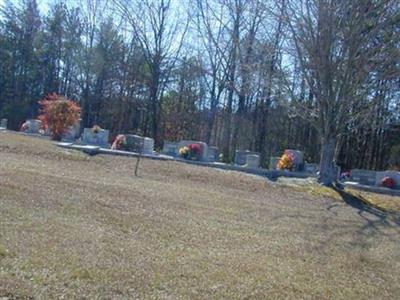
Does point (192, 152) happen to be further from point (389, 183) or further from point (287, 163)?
point (389, 183)

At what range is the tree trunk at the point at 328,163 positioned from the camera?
17.7 metres

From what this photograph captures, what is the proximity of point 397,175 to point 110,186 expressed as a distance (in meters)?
14.1

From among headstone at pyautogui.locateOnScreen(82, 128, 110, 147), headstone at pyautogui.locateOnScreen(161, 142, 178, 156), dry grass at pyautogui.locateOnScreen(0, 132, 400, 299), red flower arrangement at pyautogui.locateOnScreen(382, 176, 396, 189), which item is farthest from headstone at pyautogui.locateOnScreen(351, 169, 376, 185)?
headstone at pyautogui.locateOnScreen(82, 128, 110, 147)

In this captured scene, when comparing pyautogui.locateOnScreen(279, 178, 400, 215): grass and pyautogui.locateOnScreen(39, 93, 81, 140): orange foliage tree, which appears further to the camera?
pyautogui.locateOnScreen(39, 93, 81, 140): orange foliage tree

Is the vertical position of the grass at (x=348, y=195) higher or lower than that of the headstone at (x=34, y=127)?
lower

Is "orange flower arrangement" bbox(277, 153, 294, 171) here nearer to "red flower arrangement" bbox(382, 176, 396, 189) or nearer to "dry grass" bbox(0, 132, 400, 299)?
"red flower arrangement" bbox(382, 176, 396, 189)

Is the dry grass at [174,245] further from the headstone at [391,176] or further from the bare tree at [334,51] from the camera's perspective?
the headstone at [391,176]

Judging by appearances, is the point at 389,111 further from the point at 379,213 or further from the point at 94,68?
the point at 94,68

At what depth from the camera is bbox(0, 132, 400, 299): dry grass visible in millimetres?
4438

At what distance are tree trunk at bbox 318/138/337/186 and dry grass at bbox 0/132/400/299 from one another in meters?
5.46

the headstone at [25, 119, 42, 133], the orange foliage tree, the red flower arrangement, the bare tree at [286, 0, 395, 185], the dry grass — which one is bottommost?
the dry grass

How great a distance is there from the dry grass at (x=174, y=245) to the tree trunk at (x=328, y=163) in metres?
5.46

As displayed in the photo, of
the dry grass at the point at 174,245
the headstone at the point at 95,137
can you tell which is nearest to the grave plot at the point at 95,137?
the headstone at the point at 95,137

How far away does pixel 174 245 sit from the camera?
623 cm
